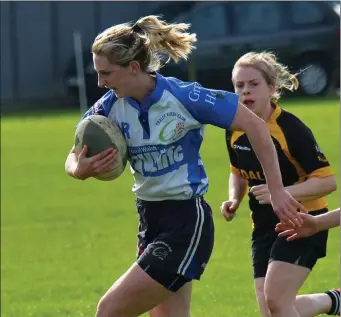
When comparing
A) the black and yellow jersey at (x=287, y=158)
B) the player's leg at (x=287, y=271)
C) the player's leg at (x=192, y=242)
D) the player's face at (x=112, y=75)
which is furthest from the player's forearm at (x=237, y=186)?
the player's face at (x=112, y=75)

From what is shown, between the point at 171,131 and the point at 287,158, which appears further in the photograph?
the point at 287,158

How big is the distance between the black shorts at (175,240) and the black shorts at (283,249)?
0.58m

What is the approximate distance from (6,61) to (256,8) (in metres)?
7.45

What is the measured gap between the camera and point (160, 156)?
5.42m

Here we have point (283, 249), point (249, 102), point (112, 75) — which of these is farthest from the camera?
point (249, 102)

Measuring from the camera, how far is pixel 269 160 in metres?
5.31

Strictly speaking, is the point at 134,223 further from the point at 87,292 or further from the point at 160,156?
the point at 160,156

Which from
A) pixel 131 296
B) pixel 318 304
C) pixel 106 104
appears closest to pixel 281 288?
pixel 318 304

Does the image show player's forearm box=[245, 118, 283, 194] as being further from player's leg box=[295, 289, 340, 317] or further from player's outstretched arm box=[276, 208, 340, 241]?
player's leg box=[295, 289, 340, 317]

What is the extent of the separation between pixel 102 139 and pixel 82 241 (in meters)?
5.90

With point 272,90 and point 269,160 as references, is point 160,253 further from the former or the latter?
point 272,90

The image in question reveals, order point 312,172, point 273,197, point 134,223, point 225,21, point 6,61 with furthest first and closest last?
point 6,61 → point 225,21 → point 134,223 → point 312,172 → point 273,197

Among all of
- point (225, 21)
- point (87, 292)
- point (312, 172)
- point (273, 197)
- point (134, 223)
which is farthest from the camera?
point (225, 21)

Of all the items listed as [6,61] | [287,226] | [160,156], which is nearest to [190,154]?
[160,156]
